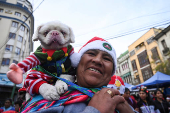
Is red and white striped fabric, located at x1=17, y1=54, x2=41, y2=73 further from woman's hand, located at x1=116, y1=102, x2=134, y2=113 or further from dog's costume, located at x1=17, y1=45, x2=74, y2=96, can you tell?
woman's hand, located at x1=116, y1=102, x2=134, y2=113

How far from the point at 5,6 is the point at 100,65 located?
26.2m

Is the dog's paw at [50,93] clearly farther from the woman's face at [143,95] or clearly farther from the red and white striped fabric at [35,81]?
the woman's face at [143,95]

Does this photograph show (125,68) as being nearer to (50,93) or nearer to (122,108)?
(122,108)

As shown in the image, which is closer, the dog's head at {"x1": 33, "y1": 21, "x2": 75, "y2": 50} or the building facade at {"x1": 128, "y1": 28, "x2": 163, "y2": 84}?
the dog's head at {"x1": 33, "y1": 21, "x2": 75, "y2": 50}

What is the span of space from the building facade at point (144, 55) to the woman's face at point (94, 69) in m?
20.9

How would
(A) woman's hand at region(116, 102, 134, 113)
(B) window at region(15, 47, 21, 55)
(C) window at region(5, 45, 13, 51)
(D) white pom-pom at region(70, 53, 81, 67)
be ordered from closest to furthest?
(A) woman's hand at region(116, 102, 134, 113) → (D) white pom-pom at region(70, 53, 81, 67) → (C) window at region(5, 45, 13, 51) → (B) window at region(15, 47, 21, 55)

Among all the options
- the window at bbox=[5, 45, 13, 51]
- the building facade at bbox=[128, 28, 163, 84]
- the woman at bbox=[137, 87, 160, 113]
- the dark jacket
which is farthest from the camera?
the building facade at bbox=[128, 28, 163, 84]

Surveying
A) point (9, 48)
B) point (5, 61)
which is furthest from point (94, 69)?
point (9, 48)

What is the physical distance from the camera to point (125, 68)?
30.3m

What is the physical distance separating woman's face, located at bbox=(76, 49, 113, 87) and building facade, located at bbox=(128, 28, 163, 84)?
68.5ft

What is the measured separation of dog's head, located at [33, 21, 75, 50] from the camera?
1.37 meters

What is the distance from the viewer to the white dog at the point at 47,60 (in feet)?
3.43

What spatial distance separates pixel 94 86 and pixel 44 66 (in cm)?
64

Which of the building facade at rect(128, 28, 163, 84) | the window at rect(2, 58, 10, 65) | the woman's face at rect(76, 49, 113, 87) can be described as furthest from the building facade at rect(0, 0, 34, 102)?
the building facade at rect(128, 28, 163, 84)
